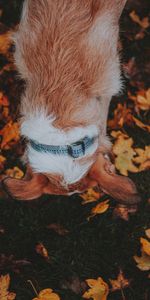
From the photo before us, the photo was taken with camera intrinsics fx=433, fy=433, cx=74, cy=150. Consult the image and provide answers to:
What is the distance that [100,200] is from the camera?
3561 mm

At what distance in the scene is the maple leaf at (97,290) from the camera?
9.92 ft

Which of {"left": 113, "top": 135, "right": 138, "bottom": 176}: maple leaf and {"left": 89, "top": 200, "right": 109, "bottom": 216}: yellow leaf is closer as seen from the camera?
{"left": 89, "top": 200, "right": 109, "bottom": 216}: yellow leaf

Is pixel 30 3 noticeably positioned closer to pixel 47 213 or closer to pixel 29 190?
pixel 29 190

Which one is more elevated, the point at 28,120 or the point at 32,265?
the point at 28,120

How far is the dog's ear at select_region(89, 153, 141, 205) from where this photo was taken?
2607mm

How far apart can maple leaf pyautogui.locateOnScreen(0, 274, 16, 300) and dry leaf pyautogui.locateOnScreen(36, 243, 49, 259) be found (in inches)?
12.4

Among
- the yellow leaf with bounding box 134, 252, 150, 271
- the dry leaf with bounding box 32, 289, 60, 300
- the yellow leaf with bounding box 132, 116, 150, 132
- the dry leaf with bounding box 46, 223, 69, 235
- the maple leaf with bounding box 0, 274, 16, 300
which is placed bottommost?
the maple leaf with bounding box 0, 274, 16, 300

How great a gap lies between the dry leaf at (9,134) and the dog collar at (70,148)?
1.10 metres

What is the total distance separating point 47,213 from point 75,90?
1313 mm

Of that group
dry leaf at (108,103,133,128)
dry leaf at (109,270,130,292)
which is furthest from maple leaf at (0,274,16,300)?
dry leaf at (108,103,133,128)

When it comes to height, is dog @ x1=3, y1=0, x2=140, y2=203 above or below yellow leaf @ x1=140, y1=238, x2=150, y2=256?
above

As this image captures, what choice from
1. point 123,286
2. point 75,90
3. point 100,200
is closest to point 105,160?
point 75,90

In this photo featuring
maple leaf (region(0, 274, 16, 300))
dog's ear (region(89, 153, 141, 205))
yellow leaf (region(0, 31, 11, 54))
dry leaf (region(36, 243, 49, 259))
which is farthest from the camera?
yellow leaf (region(0, 31, 11, 54))

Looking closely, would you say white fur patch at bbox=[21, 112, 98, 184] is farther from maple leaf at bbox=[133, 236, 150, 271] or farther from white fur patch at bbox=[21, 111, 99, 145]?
maple leaf at bbox=[133, 236, 150, 271]
